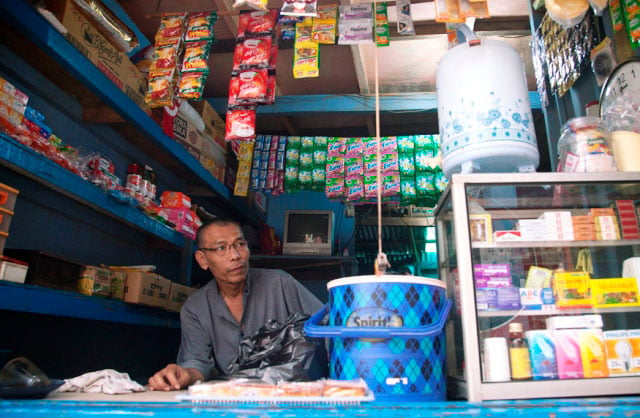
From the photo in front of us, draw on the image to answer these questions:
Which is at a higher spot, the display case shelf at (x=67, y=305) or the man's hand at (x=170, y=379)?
the display case shelf at (x=67, y=305)

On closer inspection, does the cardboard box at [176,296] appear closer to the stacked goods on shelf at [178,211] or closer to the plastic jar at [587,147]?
the stacked goods on shelf at [178,211]

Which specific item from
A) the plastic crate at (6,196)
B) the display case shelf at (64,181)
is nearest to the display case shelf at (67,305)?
the plastic crate at (6,196)

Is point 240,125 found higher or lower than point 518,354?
higher

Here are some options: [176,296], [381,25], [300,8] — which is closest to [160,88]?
[300,8]

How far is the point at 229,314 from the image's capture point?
2520 millimetres

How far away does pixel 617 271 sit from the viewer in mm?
1495

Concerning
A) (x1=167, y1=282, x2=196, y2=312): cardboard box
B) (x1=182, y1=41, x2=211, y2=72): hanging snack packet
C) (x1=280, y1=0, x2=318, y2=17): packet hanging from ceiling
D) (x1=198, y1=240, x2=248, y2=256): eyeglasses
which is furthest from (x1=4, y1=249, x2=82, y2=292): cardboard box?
(x1=280, y1=0, x2=318, y2=17): packet hanging from ceiling

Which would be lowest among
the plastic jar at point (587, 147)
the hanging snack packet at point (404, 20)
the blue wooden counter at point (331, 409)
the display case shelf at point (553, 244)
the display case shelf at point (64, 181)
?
the blue wooden counter at point (331, 409)

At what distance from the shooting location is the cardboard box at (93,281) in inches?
105

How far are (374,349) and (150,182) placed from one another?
285 centimetres

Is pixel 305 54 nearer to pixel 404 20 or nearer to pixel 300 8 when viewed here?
pixel 404 20

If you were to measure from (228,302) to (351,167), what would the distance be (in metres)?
2.72

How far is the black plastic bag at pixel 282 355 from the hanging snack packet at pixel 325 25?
2.44 meters

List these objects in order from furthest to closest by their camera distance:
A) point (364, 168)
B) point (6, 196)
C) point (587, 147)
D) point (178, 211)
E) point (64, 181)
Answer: point (364, 168), point (178, 211), point (64, 181), point (6, 196), point (587, 147)
